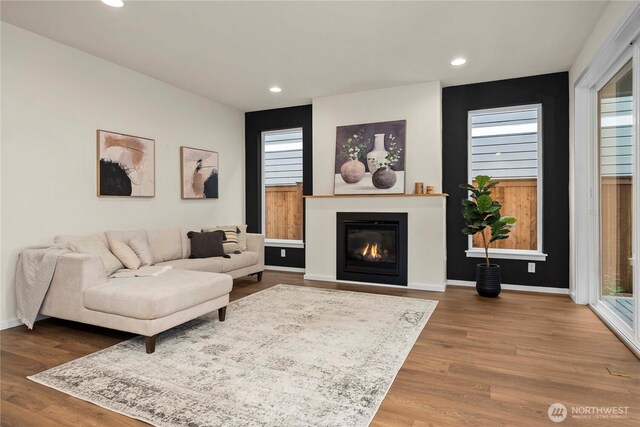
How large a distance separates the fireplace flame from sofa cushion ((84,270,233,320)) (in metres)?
2.46

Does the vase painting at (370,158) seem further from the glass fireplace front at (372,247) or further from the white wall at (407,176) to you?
the glass fireplace front at (372,247)

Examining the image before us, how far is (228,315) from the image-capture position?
3578 millimetres

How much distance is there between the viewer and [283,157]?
20.7 ft

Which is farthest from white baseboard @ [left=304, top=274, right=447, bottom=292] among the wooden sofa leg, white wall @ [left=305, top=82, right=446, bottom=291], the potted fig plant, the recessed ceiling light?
the recessed ceiling light

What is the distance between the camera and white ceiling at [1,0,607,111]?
9.91 feet

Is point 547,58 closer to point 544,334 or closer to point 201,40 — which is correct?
point 544,334

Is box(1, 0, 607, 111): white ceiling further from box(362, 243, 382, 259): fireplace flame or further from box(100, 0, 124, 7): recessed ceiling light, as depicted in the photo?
box(362, 243, 382, 259): fireplace flame

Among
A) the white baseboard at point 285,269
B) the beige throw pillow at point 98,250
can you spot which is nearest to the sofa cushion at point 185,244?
the beige throw pillow at point 98,250

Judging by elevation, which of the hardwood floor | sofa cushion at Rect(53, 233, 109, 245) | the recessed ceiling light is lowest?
the hardwood floor

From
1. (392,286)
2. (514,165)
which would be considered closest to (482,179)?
(514,165)

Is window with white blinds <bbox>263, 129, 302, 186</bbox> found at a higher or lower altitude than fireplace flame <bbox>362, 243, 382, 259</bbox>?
higher

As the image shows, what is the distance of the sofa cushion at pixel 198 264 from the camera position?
13.5 feet

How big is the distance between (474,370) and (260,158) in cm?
501

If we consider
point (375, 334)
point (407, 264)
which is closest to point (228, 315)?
point (375, 334)
